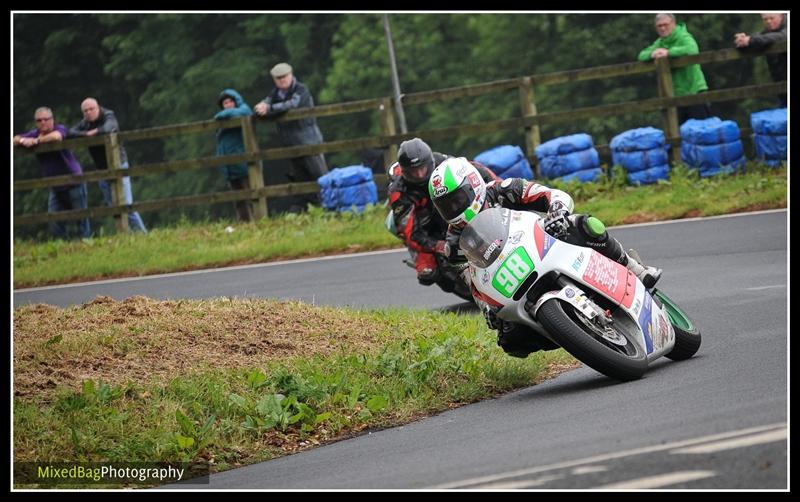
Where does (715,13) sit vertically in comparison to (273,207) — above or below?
above

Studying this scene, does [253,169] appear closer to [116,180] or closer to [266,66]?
[116,180]

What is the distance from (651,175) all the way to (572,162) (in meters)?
1.10

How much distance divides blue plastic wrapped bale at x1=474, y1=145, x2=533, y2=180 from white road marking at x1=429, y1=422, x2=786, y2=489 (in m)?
12.8

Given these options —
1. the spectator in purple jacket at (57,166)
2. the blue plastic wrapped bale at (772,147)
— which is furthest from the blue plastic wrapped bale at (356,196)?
the blue plastic wrapped bale at (772,147)

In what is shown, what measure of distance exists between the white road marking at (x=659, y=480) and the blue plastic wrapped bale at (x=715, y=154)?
13187 mm

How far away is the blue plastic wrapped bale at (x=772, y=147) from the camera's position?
1808 cm

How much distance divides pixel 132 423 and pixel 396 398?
1.66m

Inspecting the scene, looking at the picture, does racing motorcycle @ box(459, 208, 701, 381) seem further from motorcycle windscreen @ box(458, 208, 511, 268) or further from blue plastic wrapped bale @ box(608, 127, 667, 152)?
blue plastic wrapped bale @ box(608, 127, 667, 152)

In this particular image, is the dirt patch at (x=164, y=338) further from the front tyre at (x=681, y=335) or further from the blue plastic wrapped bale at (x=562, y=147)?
the blue plastic wrapped bale at (x=562, y=147)

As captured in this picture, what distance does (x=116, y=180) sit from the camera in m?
22.1

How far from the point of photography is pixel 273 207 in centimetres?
3747

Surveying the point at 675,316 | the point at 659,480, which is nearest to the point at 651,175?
the point at 675,316

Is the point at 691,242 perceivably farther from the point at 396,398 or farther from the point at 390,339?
the point at 396,398
